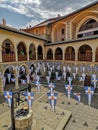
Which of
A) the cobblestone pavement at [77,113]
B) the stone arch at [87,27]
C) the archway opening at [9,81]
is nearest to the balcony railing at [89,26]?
the stone arch at [87,27]

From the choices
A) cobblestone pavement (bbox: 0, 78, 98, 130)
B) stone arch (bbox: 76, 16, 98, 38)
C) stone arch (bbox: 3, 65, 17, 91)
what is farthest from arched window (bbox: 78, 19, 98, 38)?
stone arch (bbox: 3, 65, 17, 91)

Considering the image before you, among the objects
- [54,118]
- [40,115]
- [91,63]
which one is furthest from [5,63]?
[91,63]

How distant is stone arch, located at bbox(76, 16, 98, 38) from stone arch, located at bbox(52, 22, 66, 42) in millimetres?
3117

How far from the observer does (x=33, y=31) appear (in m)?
29.2

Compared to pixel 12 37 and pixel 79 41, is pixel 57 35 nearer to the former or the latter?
pixel 79 41

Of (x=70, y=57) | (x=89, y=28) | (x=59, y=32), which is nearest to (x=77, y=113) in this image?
(x=70, y=57)

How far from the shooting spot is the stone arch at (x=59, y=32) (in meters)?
25.2

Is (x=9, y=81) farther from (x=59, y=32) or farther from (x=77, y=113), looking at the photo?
(x=59, y=32)

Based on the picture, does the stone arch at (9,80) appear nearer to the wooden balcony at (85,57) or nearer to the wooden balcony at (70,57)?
the wooden balcony at (70,57)

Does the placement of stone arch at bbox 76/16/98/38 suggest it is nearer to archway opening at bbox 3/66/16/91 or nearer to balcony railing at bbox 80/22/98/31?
balcony railing at bbox 80/22/98/31

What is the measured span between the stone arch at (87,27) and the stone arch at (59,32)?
3.12 m

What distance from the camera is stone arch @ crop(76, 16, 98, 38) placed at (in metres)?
20.9

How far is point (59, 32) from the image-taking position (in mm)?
26203

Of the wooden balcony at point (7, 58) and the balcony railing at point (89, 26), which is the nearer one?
the wooden balcony at point (7, 58)
